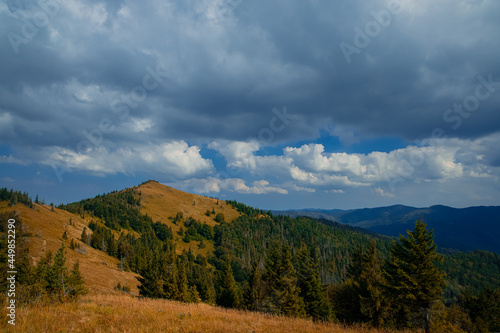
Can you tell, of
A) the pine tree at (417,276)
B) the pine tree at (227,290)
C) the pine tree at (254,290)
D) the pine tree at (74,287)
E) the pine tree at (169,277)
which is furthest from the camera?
the pine tree at (227,290)

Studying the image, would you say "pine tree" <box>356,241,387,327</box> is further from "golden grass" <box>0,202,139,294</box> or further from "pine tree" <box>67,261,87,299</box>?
"golden grass" <box>0,202,139,294</box>

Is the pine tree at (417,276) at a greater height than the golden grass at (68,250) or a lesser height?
greater

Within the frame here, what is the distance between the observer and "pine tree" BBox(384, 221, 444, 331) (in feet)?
77.3

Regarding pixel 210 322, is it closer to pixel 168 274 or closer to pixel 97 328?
pixel 97 328

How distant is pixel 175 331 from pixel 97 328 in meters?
2.64

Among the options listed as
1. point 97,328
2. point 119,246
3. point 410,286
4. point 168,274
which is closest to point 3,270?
point 168,274

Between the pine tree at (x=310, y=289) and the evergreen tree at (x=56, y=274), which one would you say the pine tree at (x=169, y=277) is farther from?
the pine tree at (x=310, y=289)

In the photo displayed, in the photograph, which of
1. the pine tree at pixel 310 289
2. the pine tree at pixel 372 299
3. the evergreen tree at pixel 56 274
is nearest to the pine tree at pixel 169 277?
the evergreen tree at pixel 56 274

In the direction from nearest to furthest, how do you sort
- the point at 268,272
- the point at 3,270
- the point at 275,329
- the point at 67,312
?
1. the point at 275,329
2. the point at 67,312
3. the point at 3,270
4. the point at 268,272

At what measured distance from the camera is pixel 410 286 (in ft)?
78.9

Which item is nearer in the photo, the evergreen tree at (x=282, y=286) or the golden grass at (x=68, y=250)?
the evergreen tree at (x=282, y=286)

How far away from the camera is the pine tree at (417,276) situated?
23562 mm

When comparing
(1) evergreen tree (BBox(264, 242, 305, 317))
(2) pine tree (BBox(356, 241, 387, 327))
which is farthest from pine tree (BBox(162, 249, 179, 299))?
(2) pine tree (BBox(356, 241, 387, 327))

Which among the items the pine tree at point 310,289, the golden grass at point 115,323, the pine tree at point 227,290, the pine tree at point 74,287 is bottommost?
the pine tree at point 227,290
